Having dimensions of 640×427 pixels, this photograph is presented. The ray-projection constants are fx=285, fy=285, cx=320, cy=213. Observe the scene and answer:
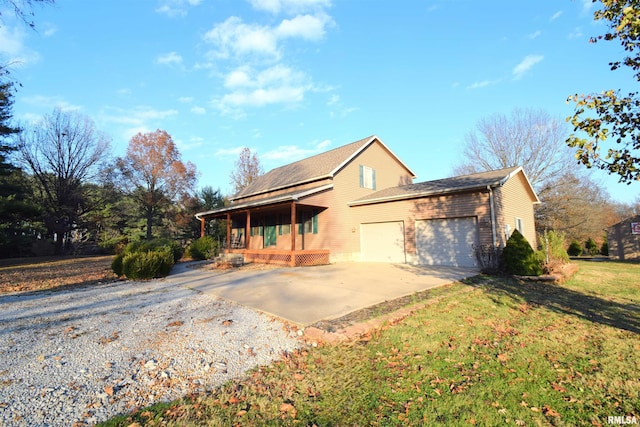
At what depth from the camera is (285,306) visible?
6.02 metres

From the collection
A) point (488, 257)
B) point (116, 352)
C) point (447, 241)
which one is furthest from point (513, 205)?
point (116, 352)

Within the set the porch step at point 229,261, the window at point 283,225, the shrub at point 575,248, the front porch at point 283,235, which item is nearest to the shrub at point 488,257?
the front porch at point 283,235

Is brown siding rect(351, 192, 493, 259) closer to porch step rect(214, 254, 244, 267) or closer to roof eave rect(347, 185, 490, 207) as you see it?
roof eave rect(347, 185, 490, 207)

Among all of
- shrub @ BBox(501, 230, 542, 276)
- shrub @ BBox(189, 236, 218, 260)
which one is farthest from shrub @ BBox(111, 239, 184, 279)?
shrub @ BBox(501, 230, 542, 276)

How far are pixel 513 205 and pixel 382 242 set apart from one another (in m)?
6.11

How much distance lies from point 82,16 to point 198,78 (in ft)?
18.3

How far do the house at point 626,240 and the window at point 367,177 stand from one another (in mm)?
15633

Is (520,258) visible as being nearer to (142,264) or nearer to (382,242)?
(382,242)

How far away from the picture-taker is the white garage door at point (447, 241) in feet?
37.9

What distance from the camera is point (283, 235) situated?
17.2 m

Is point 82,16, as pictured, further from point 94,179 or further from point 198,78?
point 94,179

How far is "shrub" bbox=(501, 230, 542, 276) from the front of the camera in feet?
30.1

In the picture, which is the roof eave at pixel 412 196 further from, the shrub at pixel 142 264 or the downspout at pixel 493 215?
the shrub at pixel 142 264

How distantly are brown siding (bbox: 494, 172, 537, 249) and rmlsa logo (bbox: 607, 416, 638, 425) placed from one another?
955 cm
